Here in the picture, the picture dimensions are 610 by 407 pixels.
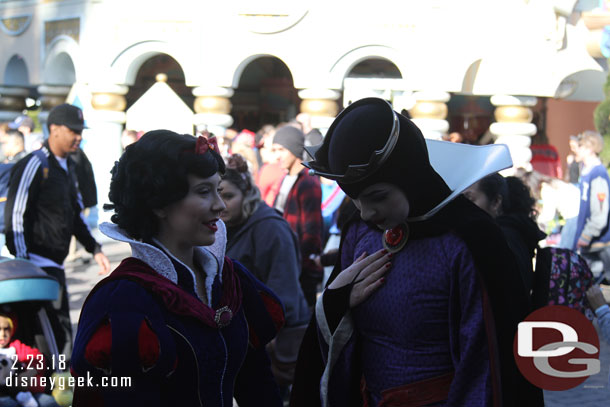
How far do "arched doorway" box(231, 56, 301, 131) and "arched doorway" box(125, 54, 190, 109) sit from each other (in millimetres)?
1138

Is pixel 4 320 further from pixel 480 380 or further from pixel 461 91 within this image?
pixel 461 91

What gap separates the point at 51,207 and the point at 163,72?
14.7m

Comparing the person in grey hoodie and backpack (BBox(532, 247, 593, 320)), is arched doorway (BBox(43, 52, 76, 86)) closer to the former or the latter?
the person in grey hoodie

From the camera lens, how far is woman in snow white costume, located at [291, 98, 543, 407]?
8.34 ft

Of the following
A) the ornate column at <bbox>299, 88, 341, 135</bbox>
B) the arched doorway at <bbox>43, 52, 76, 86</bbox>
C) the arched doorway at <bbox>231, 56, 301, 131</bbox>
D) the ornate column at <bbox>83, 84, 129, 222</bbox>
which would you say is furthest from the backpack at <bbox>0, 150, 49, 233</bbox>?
the arched doorway at <bbox>231, 56, 301, 131</bbox>

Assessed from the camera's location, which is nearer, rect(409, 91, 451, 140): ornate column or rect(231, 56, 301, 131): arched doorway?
rect(409, 91, 451, 140): ornate column

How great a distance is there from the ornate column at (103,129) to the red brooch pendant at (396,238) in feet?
45.7

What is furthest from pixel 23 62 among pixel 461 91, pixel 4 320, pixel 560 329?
pixel 560 329

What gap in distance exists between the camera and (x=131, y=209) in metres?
2.49

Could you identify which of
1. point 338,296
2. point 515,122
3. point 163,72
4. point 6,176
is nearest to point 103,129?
point 163,72

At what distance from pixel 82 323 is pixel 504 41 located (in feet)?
45.8

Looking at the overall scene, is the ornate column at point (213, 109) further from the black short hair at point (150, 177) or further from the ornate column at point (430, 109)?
the black short hair at point (150, 177)

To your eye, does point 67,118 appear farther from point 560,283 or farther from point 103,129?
point 103,129

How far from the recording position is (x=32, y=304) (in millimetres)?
5168
